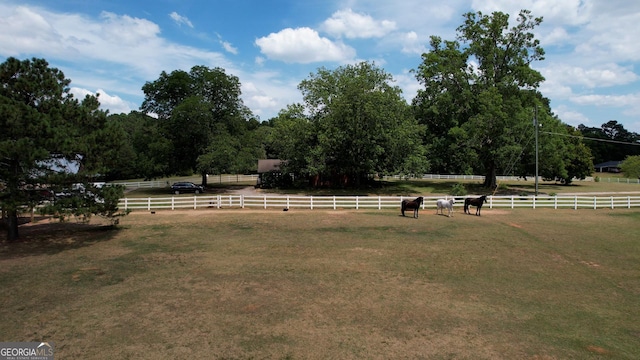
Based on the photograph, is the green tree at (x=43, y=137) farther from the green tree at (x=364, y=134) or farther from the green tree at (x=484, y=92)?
the green tree at (x=484, y=92)

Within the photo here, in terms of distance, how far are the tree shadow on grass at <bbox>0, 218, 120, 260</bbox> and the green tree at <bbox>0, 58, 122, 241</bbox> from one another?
942mm

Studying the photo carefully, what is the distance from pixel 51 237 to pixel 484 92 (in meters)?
36.5

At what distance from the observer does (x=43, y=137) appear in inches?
520


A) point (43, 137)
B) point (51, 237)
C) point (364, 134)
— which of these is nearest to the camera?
point (43, 137)

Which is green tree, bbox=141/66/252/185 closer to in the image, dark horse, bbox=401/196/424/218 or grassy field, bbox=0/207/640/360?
dark horse, bbox=401/196/424/218

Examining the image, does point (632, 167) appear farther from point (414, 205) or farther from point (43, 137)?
point (43, 137)

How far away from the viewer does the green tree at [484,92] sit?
37.1 meters

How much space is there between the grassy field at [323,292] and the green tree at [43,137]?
6.74ft

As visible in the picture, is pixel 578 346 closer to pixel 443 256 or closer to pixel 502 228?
pixel 443 256

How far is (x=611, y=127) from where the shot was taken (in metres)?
129

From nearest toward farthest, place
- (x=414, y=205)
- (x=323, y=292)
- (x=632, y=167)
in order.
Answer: (x=323, y=292), (x=414, y=205), (x=632, y=167)
